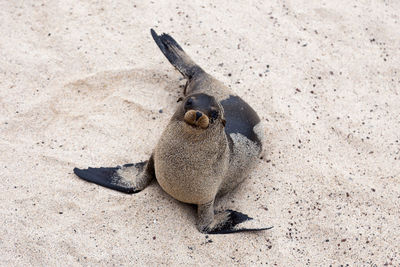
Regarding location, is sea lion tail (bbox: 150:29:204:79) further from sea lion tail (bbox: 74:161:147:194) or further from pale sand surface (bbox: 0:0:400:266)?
sea lion tail (bbox: 74:161:147:194)

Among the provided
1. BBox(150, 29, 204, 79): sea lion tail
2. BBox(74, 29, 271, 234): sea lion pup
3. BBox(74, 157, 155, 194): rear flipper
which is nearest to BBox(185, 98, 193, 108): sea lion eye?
BBox(74, 29, 271, 234): sea lion pup

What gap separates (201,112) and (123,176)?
1.08 m

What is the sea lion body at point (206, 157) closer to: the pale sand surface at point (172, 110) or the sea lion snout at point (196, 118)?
the sea lion snout at point (196, 118)

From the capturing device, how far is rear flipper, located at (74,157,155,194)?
3350 millimetres

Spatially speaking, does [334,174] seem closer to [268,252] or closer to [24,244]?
[268,252]

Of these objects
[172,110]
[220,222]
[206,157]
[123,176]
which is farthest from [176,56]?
[220,222]

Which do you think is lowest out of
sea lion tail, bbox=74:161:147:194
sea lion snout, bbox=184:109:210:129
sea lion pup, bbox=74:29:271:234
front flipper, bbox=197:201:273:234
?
sea lion tail, bbox=74:161:147:194

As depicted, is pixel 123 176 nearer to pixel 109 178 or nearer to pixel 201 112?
pixel 109 178

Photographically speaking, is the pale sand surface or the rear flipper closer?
the pale sand surface

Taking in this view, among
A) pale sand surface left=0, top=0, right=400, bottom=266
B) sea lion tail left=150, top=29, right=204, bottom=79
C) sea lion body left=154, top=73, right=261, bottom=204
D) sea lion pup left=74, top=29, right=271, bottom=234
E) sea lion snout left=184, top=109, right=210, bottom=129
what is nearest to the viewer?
sea lion snout left=184, top=109, right=210, bottom=129

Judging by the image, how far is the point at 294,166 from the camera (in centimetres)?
386

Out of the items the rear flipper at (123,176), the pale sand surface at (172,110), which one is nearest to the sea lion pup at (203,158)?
the rear flipper at (123,176)

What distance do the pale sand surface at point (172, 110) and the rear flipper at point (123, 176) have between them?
7 centimetres

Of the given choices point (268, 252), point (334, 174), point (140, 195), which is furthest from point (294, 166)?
point (140, 195)
